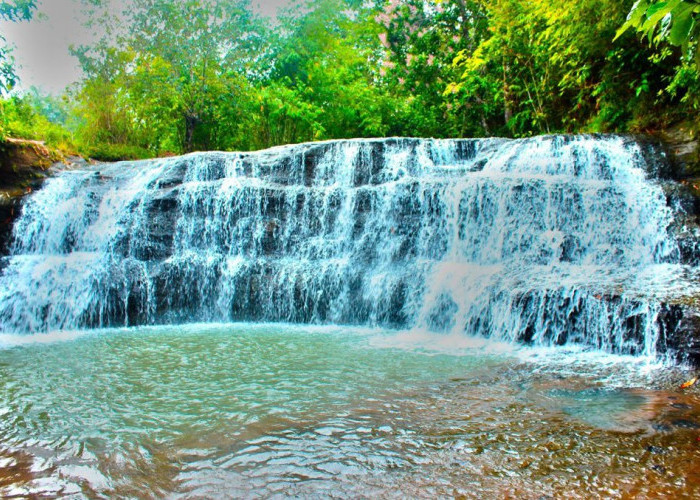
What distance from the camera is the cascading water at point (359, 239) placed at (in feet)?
20.9

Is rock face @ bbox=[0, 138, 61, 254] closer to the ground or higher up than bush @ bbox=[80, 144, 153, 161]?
closer to the ground

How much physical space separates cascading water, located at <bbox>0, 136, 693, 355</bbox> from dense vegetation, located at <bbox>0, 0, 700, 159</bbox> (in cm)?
264

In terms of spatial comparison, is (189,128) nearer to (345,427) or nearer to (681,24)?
(345,427)

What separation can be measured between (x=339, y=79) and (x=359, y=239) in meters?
9.05

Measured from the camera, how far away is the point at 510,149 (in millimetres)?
8578

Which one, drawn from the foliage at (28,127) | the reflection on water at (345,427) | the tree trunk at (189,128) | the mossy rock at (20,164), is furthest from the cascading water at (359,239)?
the tree trunk at (189,128)

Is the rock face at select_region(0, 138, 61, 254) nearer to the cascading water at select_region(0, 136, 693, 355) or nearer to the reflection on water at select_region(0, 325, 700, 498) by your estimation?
the cascading water at select_region(0, 136, 693, 355)

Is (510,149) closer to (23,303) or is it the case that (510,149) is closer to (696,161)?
(696,161)

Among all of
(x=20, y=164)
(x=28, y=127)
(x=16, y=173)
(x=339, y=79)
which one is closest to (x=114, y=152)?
(x=28, y=127)

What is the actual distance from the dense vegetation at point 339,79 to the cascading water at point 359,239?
8.67 ft

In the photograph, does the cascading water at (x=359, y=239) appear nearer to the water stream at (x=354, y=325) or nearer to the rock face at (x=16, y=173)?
the water stream at (x=354, y=325)

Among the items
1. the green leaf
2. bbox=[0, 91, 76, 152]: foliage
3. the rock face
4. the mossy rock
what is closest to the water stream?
the rock face

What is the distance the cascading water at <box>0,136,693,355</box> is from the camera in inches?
251

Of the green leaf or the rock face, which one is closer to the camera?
the green leaf
